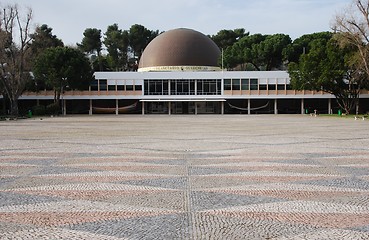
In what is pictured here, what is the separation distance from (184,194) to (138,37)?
83.3 metres

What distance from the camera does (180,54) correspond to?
76438 millimetres

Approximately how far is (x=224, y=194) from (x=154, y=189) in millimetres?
1470

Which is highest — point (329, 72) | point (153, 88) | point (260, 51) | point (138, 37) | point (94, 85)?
point (138, 37)

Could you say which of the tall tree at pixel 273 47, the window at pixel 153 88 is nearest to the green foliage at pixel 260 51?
the tall tree at pixel 273 47

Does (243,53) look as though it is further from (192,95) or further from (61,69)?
(61,69)

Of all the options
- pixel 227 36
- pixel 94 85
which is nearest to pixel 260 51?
pixel 227 36

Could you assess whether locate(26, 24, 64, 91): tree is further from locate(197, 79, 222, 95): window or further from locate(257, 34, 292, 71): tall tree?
locate(257, 34, 292, 71): tall tree

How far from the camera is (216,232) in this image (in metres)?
6.54

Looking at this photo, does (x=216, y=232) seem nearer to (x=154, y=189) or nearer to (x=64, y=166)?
(x=154, y=189)

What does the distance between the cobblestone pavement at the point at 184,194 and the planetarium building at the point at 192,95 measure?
53.1 meters

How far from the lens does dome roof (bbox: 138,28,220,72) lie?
3002 inches

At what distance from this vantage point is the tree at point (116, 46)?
8750cm

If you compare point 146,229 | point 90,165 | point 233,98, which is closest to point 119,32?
point 233,98

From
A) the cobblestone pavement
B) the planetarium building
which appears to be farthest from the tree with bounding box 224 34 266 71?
the cobblestone pavement
